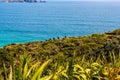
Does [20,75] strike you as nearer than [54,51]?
Yes

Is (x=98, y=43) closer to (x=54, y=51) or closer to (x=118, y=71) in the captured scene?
(x=54, y=51)

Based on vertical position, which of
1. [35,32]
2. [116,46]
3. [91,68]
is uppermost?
[91,68]

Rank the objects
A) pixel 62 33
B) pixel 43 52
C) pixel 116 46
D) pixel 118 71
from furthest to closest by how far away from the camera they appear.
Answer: pixel 62 33
pixel 43 52
pixel 116 46
pixel 118 71

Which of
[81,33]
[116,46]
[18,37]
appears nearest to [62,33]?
[81,33]

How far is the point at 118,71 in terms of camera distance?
5.71m

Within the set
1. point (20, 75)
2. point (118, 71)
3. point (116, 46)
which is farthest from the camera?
point (116, 46)

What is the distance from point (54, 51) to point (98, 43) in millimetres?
4549

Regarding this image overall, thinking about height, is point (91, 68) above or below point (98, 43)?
above

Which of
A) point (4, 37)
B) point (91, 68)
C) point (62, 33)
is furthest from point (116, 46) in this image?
point (62, 33)

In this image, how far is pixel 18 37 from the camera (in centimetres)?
7350

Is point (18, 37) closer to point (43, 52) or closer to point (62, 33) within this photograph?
point (62, 33)

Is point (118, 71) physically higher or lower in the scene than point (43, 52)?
higher

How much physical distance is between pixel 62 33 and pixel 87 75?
75.3 metres

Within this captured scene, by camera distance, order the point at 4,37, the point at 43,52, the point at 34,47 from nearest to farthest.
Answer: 1. the point at 43,52
2. the point at 34,47
3. the point at 4,37
